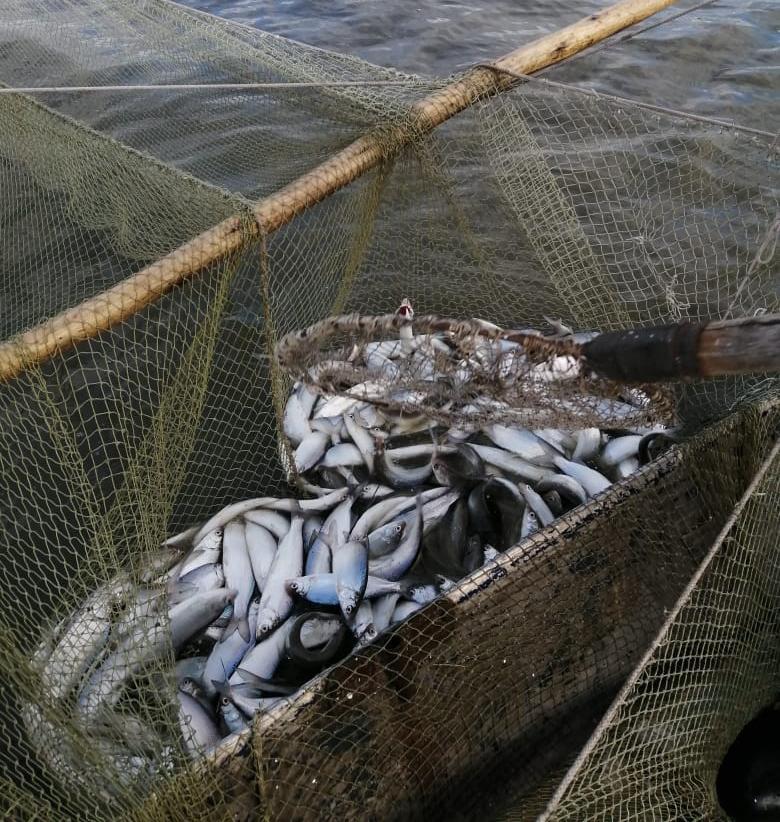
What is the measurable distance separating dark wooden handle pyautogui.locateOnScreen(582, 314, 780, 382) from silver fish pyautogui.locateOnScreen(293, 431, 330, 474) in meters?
2.35

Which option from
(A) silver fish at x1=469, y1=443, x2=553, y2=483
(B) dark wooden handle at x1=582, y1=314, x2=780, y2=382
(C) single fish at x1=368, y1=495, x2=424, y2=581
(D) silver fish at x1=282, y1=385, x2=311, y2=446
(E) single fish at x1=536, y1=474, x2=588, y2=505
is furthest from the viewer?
(D) silver fish at x1=282, y1=385, x2=311, y2=446

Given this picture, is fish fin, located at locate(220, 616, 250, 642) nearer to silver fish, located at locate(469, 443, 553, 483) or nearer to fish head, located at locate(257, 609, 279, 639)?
fish head, located at locate(257, 609, 279, 639)

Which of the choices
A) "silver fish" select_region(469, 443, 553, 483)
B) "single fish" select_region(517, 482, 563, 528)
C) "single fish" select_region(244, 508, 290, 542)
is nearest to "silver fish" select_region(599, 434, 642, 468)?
"silver fish" select_region(469, 443, 553, 483)

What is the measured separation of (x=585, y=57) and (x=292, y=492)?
19.3 feet

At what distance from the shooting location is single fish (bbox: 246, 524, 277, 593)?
3.87m

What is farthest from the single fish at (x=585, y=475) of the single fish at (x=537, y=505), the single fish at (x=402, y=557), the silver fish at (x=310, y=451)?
the silver fish at (x=310, y=451)

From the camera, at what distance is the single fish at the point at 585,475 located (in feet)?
13.5

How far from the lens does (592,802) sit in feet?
7.98

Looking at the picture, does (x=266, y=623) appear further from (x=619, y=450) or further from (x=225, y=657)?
(x=619, y=450)

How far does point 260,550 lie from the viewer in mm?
3930

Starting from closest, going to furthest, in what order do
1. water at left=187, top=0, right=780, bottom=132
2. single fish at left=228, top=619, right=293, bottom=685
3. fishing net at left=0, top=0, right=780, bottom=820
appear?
fishing net at left=0, top=0, right=780, bottom=820 → single fish at left=228, top=619, right=293, bottom=685 → water at left=187, top=0, right=780, bottom=132

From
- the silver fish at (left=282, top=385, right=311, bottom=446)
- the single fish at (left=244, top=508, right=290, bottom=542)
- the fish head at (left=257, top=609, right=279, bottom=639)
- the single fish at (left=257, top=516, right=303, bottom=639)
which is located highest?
the silver fish at (left=282, top=385, right=311, bottom=446)

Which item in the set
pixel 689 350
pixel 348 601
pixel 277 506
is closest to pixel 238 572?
pixel 277 506

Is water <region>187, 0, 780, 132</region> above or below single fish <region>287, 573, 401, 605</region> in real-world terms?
above
